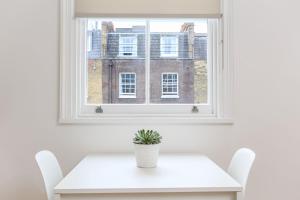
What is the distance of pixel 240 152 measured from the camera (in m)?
1.85

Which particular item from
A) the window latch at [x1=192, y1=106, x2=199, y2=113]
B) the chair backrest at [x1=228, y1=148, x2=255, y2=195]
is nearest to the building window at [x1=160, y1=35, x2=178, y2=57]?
the window latch at [x1=192, y1=106, x2=199, y2=113]

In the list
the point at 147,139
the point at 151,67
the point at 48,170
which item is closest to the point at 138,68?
the point at 151,67

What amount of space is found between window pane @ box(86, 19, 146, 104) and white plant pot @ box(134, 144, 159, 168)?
63 centimetres

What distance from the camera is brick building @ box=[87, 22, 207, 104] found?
2.29 m

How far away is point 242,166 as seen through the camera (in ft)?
5.73

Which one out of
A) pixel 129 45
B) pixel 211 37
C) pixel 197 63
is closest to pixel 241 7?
pixel 211 37

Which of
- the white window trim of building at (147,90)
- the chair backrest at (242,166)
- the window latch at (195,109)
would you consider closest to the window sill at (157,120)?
the white window trim of building at (147,90)

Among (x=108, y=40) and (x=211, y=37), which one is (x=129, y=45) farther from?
(x=211, y=37)

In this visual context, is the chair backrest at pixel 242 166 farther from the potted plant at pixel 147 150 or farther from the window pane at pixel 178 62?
the window pane at pixel 178 62

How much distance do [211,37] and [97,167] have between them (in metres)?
1.23

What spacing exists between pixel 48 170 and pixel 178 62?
1157 mm

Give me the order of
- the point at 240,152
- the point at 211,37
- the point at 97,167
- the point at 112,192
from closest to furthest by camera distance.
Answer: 1. the point at 112,192
2. the point at 97,167
3. the point at 240,152
4. the point at 211,37

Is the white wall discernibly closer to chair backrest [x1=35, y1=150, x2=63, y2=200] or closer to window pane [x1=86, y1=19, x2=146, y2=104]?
window pane [x1=86, y1=19, x2=146, y2=104]

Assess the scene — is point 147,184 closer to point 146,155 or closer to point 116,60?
point 146,155
